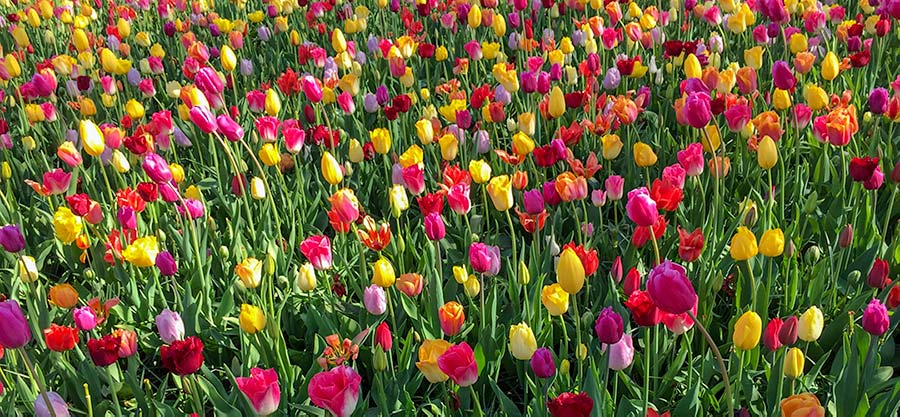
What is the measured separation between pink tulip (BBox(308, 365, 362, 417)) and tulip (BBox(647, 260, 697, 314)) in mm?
502

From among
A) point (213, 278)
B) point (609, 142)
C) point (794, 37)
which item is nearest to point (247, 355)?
point (213, 278)

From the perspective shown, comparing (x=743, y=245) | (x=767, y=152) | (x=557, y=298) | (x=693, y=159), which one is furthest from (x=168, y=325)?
(x=767, y=152)

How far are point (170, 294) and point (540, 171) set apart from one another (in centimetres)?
131

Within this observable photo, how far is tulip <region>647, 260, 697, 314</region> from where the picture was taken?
3.80ft

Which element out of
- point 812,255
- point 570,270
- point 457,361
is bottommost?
point 812,255

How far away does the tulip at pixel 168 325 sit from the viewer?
174cm

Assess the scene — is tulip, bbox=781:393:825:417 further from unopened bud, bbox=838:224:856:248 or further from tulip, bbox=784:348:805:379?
unopened bud, bbox=838:224:856:248

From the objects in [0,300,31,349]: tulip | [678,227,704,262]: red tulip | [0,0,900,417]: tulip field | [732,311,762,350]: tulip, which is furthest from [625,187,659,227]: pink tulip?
[0,300,31,349]: tulip

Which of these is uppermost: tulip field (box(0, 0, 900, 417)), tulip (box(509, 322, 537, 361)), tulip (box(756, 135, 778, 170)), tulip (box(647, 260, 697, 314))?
tulip (box(647, 260, 697, 314))

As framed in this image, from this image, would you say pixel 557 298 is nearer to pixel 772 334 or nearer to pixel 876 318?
pixel 772 334

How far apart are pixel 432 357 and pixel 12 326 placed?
76cm

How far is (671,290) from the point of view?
45.9 inches

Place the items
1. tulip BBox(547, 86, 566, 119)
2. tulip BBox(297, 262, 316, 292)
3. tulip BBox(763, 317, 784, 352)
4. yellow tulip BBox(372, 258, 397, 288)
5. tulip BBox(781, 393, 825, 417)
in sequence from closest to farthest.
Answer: tulip BBox(781, 393, 825, 417), tulip BBox(763, 317, 784, 352), yellow tulip BBox(372, 258, 397, 288), tulip BBox(297, 262, 316, 292), tulip BBox(547, 86, 566, 119)

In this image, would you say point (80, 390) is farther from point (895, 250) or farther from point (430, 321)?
point (895, 250)
